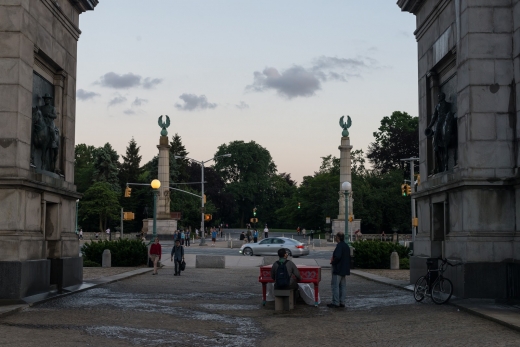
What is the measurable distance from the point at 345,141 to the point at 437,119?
6279 centimetres

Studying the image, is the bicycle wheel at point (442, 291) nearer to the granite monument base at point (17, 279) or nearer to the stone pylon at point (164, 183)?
the granite monument base at point (17, 279)

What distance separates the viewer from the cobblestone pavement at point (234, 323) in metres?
12.0

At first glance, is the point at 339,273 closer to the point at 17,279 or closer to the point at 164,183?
the point at 17,279

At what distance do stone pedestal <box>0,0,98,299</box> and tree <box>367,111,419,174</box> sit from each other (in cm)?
8225

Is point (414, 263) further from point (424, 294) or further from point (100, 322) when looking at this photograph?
point (100, 322)

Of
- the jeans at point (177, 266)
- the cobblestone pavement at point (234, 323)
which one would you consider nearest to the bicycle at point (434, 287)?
the cobblestone pavement at point (234, 323)

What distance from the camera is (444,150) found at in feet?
66.9

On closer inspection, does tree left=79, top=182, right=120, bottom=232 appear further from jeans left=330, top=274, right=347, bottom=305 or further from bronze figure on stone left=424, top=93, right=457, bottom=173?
jeans left=330, top=274, right=347, bottom=305

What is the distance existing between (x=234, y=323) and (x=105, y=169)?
116173 mm

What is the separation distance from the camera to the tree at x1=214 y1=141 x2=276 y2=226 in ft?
494

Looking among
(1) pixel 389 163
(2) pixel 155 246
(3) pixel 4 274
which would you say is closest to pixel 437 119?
(3) pixel 4 274

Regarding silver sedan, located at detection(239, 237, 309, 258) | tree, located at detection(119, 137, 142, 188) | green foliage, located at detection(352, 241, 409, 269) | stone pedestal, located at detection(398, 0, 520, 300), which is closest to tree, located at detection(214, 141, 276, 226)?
tree, located at detection(119, 137, 142, 188)

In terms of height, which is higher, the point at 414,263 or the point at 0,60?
the point at 0,60

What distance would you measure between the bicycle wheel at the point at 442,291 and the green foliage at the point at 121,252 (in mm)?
21537
